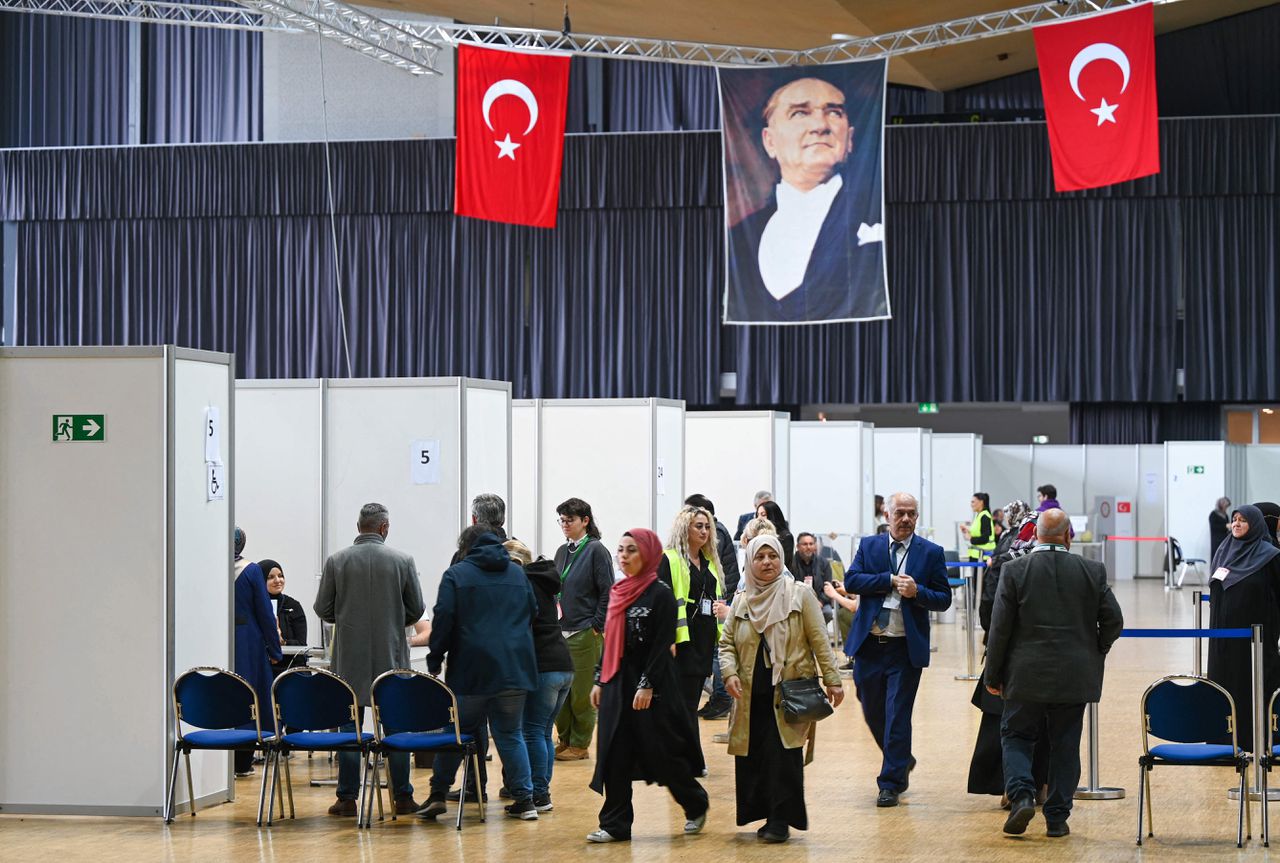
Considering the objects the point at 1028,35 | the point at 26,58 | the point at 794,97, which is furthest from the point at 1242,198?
the point at 26,58

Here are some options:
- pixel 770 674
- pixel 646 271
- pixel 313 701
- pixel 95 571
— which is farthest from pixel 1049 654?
pixel 646 271

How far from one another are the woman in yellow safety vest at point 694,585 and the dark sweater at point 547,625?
53 centimetres

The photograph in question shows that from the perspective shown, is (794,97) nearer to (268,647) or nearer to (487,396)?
(487,396)

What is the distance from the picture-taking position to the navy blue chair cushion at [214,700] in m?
6.77

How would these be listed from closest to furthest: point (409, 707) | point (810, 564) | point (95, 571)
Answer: point (409, 707)
point (95, 571)
point (810, 564)

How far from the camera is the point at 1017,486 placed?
24.5 metres

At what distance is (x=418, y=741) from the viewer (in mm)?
6586

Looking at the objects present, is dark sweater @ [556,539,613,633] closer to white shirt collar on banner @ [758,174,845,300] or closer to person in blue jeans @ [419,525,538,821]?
person in blue jeans @ [419,525,538,821]

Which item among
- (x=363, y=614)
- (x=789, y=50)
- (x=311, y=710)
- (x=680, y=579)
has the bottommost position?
(x=311, y=710)

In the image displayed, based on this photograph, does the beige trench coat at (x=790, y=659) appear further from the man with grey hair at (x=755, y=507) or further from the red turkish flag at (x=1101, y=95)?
the red turkish flag at (x=1101, y=95)

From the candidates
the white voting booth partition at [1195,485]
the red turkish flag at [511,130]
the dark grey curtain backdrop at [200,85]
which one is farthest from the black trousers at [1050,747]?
the dark grey curtain backdrop at [200,85]

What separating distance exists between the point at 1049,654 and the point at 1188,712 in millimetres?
597

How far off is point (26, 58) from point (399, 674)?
71.3 feet

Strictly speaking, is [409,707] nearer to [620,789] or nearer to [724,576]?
[620,789]
